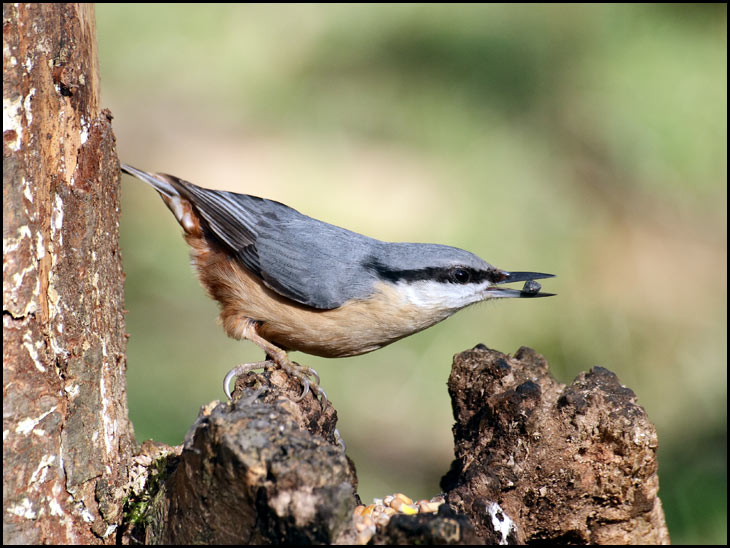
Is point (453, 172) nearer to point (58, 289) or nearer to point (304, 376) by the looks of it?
point (304, 376)

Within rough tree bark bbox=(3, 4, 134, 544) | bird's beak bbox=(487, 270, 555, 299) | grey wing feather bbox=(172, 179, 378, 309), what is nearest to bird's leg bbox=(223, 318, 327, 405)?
grey wing feather bbox=(172, 179, 378, 309)

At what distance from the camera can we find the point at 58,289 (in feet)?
7.19

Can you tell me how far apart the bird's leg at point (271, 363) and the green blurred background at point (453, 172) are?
1.50 meters

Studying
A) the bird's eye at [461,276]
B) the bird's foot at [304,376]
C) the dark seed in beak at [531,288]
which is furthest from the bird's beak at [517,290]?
the bird's foot at [304,376]

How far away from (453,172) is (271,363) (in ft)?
10.3

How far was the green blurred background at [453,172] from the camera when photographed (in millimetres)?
5160

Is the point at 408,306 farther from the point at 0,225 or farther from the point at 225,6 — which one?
the point at 225,6

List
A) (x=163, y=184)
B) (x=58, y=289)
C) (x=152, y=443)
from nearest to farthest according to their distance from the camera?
(x=58, y=289) < (x=152, y=443) < (x=163, y=184)

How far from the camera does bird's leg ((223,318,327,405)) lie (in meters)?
2.97

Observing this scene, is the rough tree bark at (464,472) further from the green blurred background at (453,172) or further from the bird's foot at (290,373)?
the green blurred background at (453,172)

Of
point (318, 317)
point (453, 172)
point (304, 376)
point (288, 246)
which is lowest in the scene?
point (304, 376)

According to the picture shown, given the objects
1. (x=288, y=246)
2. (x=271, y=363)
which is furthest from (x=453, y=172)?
(x=271, y=363)

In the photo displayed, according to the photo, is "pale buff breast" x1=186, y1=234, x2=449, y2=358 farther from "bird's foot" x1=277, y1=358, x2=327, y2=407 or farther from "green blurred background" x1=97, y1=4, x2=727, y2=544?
"green blurred background" x1=97, y1=4, x2=727, y2=544

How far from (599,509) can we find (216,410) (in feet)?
4.48
